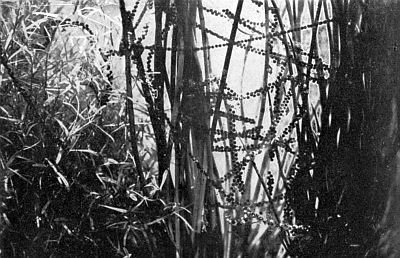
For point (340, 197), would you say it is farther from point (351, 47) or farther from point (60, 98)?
→ point (60, 98)

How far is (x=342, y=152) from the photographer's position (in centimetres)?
90

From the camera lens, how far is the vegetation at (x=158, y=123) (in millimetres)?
849

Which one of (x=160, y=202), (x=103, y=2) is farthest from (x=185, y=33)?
(x=160, y=202)

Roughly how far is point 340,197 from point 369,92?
14cm

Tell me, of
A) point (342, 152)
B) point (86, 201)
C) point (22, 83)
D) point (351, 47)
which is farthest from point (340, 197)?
point (22, 83)

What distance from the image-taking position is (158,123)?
85cm

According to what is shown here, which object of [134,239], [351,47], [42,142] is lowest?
[134,239]

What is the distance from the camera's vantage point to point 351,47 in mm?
893

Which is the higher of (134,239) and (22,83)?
(22,83)

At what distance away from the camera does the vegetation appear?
2.79 feet

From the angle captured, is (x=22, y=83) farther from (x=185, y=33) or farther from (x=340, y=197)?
(x=340, y=197)

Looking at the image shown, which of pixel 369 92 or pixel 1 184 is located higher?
pixel 369 92

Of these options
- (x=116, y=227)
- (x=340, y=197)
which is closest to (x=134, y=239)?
(x=116, y=227)

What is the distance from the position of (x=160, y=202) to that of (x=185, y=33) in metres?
0.21
